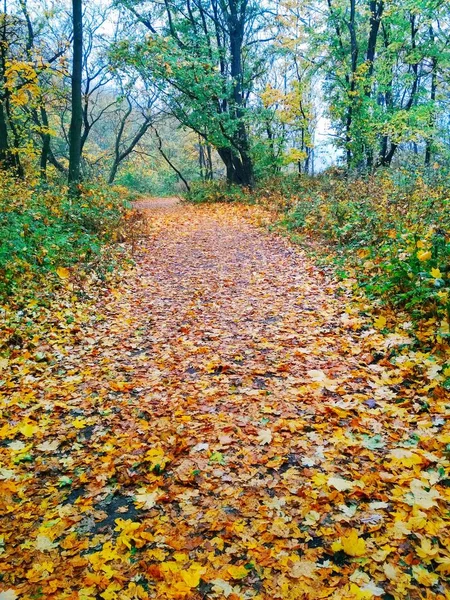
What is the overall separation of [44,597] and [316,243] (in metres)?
8.55

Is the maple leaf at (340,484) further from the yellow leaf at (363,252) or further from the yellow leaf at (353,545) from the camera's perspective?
the yellow leaf at (363,252)

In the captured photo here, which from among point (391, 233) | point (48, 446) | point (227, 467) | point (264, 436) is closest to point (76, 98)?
point (391, 233)

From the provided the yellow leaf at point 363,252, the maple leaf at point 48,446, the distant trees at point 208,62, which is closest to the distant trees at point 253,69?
the distant trees at point 208,62

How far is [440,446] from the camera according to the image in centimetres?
306

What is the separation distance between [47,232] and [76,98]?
5104mm

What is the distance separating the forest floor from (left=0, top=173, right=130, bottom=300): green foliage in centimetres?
185

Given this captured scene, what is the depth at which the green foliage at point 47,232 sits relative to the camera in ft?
21.8

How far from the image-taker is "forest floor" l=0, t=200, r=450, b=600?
2293 millimetres

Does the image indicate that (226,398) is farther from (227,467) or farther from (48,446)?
(48,446)

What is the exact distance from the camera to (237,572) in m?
2.29

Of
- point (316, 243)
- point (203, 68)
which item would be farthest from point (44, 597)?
point (203, 68)

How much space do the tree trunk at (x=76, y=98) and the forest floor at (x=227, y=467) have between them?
7730 mm

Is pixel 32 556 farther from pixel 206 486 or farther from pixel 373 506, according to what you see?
pixel 373 506

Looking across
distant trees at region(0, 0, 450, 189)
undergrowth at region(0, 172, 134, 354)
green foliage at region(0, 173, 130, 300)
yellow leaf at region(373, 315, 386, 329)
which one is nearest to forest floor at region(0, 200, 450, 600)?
yellow leaf at region(373, 315, 386, 329)
